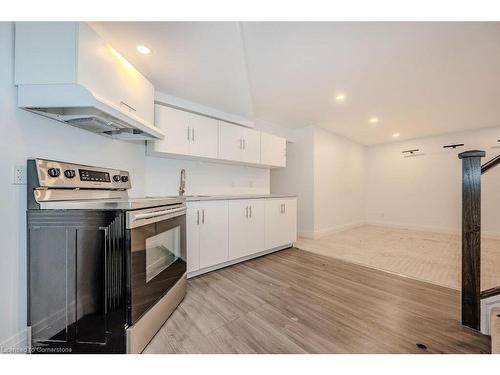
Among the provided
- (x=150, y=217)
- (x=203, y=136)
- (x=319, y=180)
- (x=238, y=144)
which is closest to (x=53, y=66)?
(x=150, y=217)

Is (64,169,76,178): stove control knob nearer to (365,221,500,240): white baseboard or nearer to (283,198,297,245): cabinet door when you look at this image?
(283,198,297,245): cabinet door

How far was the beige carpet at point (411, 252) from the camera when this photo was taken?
7.45 feet

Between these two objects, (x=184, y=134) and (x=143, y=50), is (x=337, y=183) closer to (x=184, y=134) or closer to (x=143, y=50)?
(x=184, y=134)

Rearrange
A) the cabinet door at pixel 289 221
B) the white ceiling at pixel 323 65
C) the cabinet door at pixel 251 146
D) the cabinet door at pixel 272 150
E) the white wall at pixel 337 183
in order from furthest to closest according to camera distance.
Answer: the white wall at pixel 337 183 → the cabinet door at pixel 272 150 → the cabinet door at pixel 289 221 → the cabinet door at pixel 251 146 → the white ceiling at pixel 323 65

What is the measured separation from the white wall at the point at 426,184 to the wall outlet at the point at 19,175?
649 cm

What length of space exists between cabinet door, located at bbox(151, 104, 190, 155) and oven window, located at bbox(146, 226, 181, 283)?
1.01 meters

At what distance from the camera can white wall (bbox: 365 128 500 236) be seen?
4.05 m

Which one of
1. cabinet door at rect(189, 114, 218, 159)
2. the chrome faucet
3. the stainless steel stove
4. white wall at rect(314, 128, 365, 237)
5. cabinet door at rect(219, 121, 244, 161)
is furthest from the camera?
white wall at rect(314, 128, 365, 237)

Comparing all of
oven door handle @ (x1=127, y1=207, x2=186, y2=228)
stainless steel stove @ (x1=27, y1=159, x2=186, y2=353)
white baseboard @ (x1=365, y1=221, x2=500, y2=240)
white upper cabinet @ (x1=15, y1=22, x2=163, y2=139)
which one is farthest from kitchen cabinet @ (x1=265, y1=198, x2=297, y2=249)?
white baseboard @ (x1=365, y1=221, x2=500, y2=240)

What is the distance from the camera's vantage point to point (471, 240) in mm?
1370

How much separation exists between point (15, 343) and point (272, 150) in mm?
3280

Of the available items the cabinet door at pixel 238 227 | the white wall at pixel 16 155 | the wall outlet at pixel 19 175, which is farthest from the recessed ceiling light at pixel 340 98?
the wall outlet at pixel 19 175

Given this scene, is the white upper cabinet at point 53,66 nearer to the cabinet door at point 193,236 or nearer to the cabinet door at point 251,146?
the cabinet door at point 193,236
